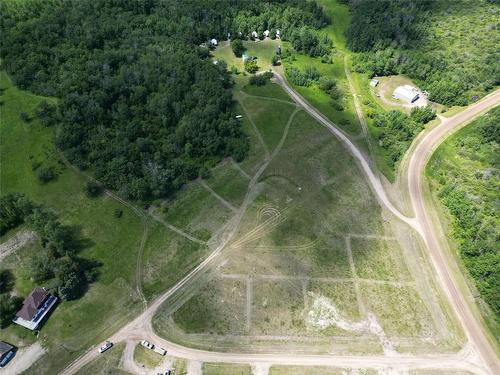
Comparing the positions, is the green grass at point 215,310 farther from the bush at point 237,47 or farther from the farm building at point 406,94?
the bush at point 237,47

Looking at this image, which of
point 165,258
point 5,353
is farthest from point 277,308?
point 5,353

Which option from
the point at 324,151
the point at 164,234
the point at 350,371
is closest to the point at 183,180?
the point at 164,234

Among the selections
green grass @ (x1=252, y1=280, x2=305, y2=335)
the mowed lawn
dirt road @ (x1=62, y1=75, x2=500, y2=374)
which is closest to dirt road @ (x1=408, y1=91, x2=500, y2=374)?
dirt road @ (x1=62, y1=75, x2=500, y2=374)

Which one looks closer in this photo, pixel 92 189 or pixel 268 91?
pixel 92 189

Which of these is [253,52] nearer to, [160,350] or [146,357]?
[160,350]

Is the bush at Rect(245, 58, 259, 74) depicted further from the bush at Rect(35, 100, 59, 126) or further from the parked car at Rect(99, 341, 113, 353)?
the parked car at Rect(99, 341, 113, 353)

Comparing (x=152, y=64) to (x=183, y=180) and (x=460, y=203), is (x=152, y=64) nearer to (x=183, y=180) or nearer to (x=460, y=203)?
(x=183, y=180)

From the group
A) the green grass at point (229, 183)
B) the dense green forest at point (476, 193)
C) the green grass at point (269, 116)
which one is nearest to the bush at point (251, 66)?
the green grass at point (269, 116)
